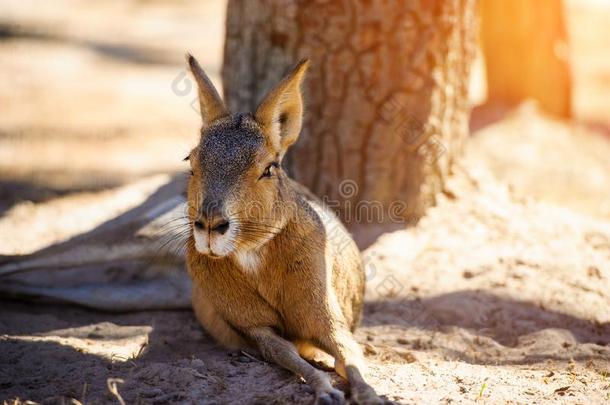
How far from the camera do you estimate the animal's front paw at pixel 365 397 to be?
4.18 m

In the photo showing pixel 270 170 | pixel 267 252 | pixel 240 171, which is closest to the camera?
pixel 240 171

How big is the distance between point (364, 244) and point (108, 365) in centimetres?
257

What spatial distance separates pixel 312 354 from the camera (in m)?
5.08

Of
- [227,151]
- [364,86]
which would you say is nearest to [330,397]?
[227,151]

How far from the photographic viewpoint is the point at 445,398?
431 cm

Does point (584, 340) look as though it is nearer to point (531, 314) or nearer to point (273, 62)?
point (531, 314)

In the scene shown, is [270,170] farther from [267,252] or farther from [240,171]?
[267,252]

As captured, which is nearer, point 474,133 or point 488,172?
point 488,172

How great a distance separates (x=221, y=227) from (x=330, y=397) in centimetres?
102

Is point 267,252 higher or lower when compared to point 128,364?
higher

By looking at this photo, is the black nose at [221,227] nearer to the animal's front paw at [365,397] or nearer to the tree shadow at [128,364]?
the tree shadow at [128,364]

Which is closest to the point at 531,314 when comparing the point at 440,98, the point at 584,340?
the point at 584,340

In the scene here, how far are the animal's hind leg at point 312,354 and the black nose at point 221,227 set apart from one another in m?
1.05

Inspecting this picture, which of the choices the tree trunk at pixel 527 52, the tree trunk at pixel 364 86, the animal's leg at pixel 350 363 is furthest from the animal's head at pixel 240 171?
the tree trunk at pixel 527 52
